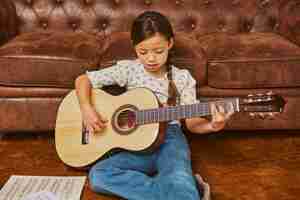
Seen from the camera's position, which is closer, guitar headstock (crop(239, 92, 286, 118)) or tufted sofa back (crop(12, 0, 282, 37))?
guitar headstock (crop(239, 92, 286, 118))

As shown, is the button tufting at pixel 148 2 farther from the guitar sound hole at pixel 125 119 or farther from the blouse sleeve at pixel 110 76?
the guitar sound hole at pixel 125 119

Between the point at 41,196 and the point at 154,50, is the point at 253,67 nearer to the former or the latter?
the point at 154,50

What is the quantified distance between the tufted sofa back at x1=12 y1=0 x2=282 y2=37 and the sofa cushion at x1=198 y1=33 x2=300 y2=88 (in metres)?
0.49

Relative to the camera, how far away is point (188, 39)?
1.87m

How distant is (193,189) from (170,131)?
300mm

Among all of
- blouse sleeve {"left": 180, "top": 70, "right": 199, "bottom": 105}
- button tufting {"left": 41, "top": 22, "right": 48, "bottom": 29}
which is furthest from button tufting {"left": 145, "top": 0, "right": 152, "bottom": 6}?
blouse sleeve {"left": 180, "top": 70, "right": 199, "bottom": 105}

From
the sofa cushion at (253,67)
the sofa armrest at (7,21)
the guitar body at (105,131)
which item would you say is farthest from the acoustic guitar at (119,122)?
the sofa armrest at (7,21)

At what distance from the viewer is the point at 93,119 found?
1512mm

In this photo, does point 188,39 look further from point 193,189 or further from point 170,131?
point 193,189

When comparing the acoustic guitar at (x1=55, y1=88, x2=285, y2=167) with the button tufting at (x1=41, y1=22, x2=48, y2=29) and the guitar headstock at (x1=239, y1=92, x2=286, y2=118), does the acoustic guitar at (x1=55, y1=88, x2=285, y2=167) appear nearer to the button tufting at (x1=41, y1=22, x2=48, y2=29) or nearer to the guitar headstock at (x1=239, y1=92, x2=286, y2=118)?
the guitar headstock at (x1=239, y1=92, x2=286, y2=118)

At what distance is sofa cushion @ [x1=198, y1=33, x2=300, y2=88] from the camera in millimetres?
1746

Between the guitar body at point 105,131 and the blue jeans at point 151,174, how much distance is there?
55mm

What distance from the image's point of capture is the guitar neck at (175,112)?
1.38 m

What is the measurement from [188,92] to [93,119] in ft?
1.12
